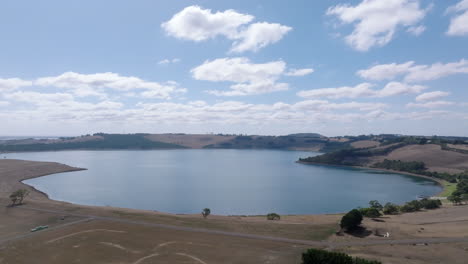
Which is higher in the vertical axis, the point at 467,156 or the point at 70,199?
the point at 467,156

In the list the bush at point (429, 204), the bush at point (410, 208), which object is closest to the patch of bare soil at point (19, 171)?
the bush at point (410, 208)

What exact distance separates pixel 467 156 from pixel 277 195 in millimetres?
156439

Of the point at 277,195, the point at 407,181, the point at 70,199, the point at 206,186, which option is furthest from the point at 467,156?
the point at 70,199

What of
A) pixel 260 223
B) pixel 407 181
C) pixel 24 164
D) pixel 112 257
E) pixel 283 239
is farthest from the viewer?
pixel 24 164

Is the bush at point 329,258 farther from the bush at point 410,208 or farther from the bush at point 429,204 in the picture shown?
the bush at point 429,204

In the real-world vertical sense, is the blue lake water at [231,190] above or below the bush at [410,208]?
below

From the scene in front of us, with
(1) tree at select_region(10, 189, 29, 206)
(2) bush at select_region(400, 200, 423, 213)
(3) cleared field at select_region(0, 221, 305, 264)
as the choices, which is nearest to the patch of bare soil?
(1) tree at select_region(10, 189, 29, 206)

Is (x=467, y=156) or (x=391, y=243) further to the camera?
(x=467, y=156)

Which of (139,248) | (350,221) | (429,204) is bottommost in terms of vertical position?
(139,248)

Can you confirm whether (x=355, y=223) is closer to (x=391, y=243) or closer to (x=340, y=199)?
(x=391, y=243)

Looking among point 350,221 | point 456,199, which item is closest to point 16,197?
point 350,221

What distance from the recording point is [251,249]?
165ft

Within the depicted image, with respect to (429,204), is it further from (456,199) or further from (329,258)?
(329,258)

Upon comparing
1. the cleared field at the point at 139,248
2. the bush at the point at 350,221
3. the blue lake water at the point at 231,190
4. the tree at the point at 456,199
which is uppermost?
the bush at the point at 350,221
